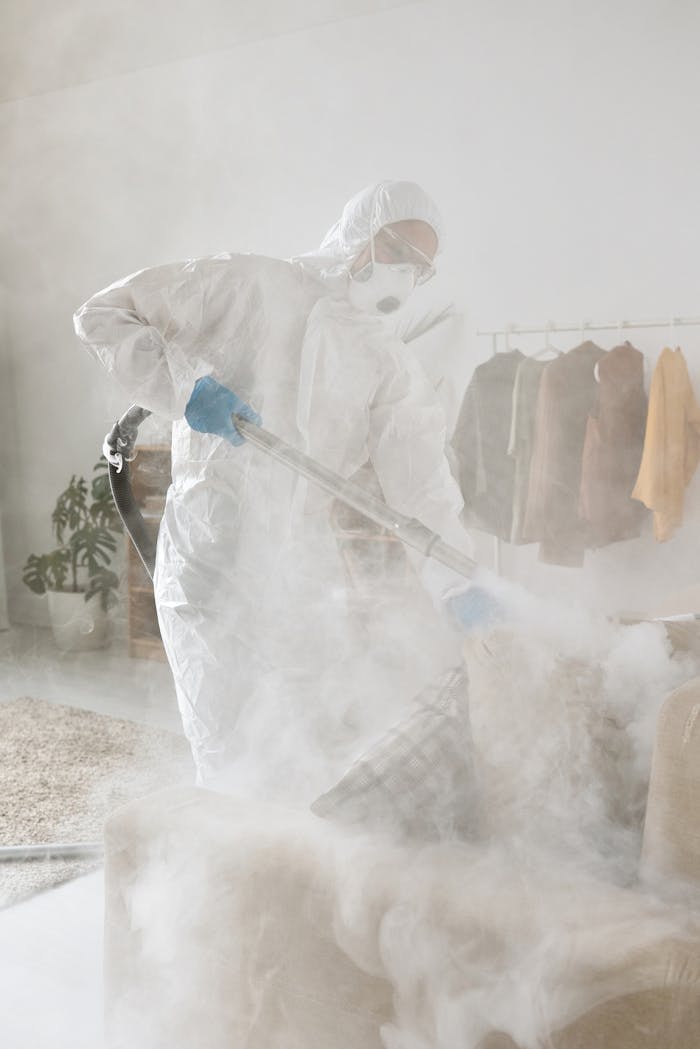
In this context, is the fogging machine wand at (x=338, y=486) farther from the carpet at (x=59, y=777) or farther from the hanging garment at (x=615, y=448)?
the carpet at (x=59, y=777)

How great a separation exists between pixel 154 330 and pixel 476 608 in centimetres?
50

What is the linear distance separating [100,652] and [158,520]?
0.28m

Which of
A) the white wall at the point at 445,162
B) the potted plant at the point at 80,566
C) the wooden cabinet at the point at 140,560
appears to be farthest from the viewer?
the potted plant at the point at 80,566

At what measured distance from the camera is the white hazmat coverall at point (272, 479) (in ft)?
3.48

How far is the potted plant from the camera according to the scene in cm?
134

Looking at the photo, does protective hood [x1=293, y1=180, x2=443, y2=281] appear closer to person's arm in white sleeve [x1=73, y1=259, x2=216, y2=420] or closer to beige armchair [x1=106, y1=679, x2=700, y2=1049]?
person's arm in white sleeve [x1=73, y1=259, x2=216, y2=420]

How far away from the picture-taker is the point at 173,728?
1322 millimetres

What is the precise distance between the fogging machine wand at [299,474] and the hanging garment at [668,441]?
0.30 metres

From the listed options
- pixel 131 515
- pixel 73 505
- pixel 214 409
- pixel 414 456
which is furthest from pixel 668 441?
pixel 73 505

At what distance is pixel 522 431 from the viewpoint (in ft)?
4.10

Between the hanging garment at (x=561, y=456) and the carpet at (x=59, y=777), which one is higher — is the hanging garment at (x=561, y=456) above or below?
above

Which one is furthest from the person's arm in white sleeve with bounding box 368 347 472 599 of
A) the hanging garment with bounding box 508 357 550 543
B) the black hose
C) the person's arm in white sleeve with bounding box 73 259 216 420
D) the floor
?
the floor

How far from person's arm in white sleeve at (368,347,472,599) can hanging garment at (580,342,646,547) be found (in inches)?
7.9

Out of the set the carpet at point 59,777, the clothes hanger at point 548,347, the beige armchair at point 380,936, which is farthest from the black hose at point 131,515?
the clothes hanger at point 548,347
